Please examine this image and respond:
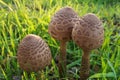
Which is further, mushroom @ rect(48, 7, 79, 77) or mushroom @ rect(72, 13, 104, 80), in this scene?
mushroom @ rect(48, 7, 79, 77)

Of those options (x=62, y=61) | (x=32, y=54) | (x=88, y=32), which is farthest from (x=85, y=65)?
(x=32, y=54)

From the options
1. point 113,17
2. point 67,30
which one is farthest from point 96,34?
point 113,17

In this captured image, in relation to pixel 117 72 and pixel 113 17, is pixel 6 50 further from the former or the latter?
pixel 113 17

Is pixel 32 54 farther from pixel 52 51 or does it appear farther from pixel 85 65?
pixel 52 51

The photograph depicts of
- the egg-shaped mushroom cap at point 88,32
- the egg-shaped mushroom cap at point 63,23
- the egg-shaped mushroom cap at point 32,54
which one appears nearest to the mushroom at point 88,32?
the egg-shaped mushroom cap at point 88,32

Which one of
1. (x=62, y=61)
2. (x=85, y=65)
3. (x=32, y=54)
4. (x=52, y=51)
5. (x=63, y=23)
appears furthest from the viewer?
(x=52, y=51)

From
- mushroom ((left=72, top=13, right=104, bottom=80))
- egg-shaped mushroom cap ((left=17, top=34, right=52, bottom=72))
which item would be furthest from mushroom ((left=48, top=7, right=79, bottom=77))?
egg-shaped mushroom cap ((left=17, top=34, right=52, bottom=72))

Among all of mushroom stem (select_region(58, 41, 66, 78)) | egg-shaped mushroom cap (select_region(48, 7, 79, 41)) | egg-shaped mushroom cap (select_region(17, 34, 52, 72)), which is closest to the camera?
egg-shaped mushroom cap (select_region(17, 34, 52, 72))

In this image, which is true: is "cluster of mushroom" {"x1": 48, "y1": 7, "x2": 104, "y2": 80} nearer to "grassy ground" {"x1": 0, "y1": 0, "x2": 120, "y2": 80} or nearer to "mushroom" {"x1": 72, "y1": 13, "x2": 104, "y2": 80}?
"mushroom" {"x1": 72, "y1": 13, "x2": 104, "y2": 80}

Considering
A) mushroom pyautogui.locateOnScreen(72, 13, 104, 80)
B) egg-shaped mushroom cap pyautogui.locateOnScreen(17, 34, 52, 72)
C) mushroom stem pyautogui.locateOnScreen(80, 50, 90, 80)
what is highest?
mushroom pyautogui.locateOnScreen(72, 13, 104, 80)
